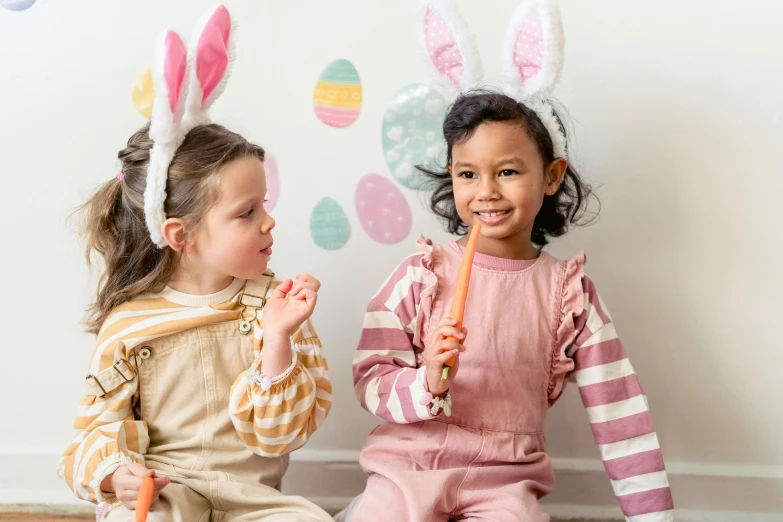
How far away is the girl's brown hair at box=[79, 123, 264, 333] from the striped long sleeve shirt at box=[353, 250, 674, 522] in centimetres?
32

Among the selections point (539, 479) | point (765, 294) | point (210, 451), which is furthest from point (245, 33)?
point (765, 294)

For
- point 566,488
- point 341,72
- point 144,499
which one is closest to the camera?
point 144,499

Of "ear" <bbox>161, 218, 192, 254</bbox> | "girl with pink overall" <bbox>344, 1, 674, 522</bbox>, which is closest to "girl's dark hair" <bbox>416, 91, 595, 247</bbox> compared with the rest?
"girl with pink overall" <bbox>344, 1, 674, 522</bbox>

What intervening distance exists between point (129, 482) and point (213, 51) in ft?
1.96

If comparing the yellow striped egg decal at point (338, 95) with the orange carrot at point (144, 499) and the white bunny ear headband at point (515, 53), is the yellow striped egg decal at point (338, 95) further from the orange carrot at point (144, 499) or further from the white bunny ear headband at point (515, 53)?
the orange carrot at point (144, 499)

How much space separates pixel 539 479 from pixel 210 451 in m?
0.50

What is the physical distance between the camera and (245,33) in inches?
51.3

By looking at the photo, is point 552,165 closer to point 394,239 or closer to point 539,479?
point 394,239

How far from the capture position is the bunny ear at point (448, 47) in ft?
3.67

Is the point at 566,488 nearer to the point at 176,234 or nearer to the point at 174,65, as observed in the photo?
the point at 176,234

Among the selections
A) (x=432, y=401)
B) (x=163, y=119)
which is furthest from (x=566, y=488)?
(x=163, y=119)

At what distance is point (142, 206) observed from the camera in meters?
1.08

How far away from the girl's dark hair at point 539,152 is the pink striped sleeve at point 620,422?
0.55ft

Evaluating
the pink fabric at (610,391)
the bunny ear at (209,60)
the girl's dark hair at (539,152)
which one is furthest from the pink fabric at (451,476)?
the bunny ear at (209,60)
